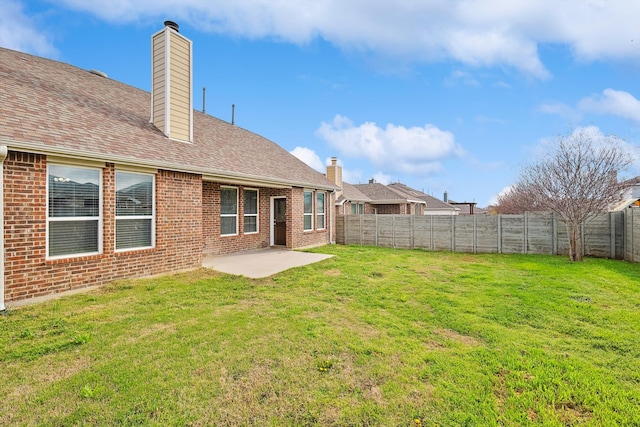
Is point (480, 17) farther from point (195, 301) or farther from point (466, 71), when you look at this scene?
point (195, 301)

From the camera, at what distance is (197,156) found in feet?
29.4

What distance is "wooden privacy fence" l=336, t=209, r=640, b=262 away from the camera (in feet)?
35.3

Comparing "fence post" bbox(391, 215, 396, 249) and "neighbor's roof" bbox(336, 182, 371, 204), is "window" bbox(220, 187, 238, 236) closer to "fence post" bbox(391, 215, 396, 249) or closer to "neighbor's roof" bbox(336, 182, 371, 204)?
"fence post" bbox(391, 215, 396, 249)

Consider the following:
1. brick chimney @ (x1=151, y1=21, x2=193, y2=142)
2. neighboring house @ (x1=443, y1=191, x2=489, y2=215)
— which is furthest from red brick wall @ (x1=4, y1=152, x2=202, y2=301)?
neighboring house @ (x1=443, y1=191, x2=489, y2=215)

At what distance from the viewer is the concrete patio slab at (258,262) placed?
8.16 meters

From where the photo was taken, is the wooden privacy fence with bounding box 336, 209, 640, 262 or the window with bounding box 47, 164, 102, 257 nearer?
the window with bounding box 47, 164, 102, 257

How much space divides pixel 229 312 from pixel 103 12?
1054cm

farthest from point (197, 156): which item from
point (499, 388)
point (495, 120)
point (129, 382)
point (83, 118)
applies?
point (495, 120)

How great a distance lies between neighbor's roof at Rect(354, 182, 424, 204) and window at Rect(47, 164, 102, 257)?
23115mm

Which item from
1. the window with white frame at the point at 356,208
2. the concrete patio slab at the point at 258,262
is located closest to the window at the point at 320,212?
the concrete patio slab at the point at 258,262

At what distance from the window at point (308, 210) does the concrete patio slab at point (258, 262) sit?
2249mm

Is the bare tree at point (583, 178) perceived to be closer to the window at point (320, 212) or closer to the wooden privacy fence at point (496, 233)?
the wooden privacy fence at point (496, 233)

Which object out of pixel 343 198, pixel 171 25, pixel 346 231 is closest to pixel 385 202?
pixel 343 198

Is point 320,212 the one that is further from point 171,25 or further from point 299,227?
point 171,25
